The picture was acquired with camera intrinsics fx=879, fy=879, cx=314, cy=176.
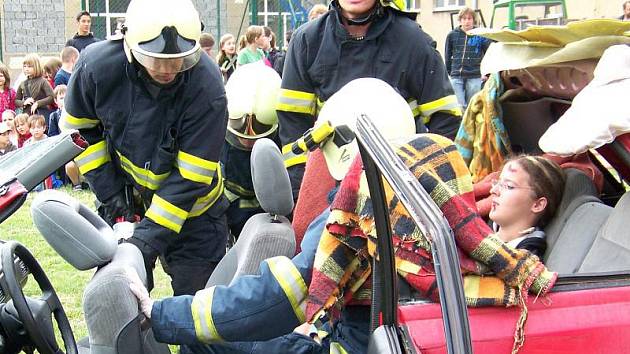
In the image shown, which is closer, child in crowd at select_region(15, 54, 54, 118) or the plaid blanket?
the plaid blanket

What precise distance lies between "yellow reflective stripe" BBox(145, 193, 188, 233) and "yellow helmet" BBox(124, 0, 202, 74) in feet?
1.77

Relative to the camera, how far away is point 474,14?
10594 mm

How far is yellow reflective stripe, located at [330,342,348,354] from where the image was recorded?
7.53 feet

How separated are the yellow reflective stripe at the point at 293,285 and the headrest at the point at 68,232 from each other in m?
0.46

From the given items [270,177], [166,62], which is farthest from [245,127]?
[270,177]

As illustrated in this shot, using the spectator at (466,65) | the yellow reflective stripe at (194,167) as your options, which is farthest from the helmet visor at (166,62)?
the spectator at (466,65)

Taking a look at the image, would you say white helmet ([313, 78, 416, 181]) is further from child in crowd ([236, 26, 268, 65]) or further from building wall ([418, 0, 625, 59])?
building wall ([418, 0, 625, 59])

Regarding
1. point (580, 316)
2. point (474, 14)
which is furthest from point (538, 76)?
point (474, 14)

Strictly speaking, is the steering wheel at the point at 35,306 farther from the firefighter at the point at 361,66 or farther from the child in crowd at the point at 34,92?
the child in crowd at the point at 34,92

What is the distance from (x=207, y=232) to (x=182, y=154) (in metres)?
0.46

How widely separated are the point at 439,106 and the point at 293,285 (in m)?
1.80

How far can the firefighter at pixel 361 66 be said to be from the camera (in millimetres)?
3838

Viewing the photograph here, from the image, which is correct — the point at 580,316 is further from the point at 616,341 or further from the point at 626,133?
the point at 626,133

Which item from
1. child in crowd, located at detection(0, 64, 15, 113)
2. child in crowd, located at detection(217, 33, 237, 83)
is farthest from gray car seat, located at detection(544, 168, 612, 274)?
child in crowd, located at detection(0, 64, 15, 113)
